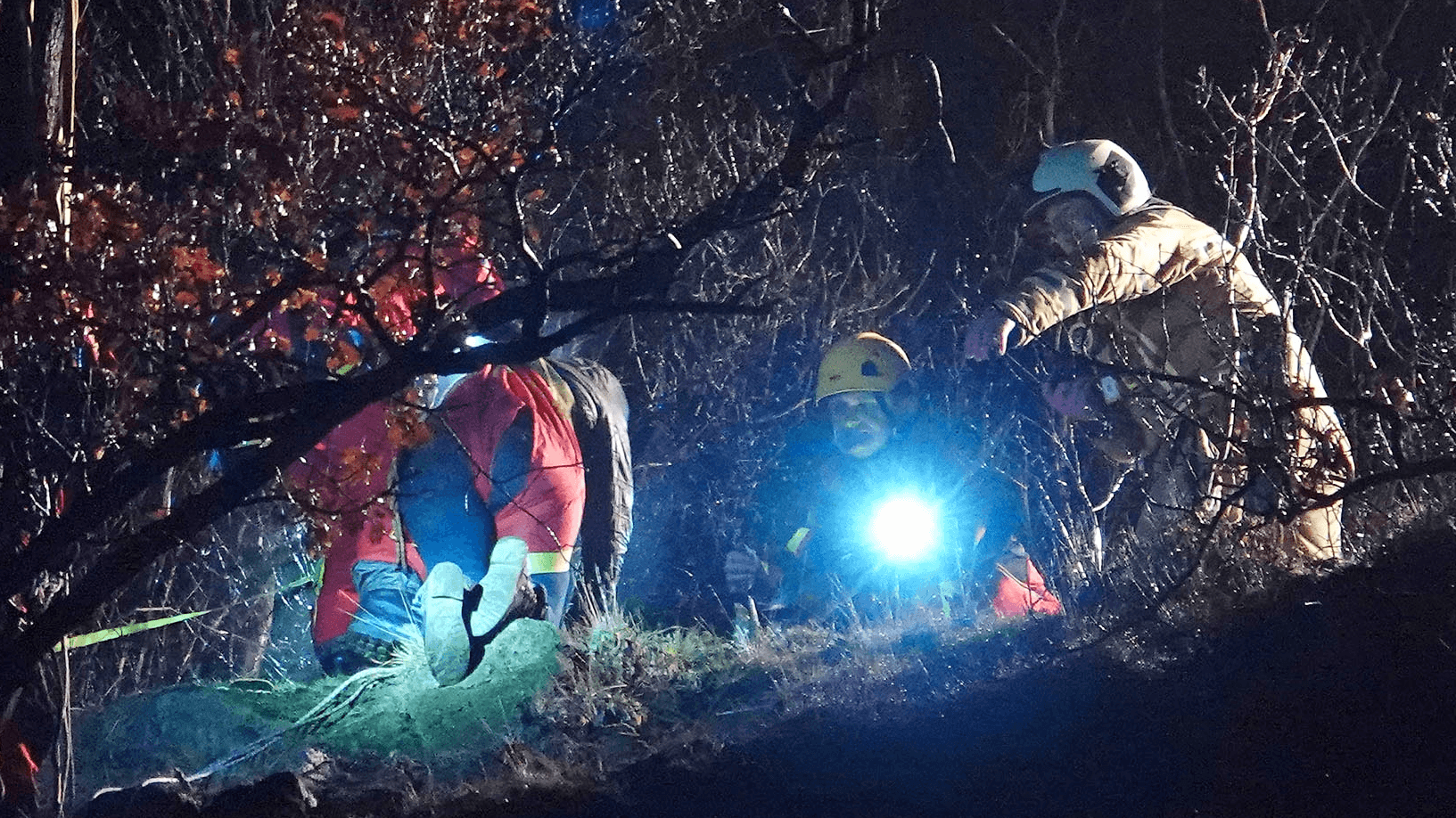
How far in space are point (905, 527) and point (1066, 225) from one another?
5.52 feet

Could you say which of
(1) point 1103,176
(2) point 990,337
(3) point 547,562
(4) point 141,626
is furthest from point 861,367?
(4) point 141,626

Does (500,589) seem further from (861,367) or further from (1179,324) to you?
(1179,324)

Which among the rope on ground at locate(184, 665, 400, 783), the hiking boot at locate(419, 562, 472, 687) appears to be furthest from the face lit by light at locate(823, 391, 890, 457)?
the rope on ground at locate(184, 665, 400, 783)

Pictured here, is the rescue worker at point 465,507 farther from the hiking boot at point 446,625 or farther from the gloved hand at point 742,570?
the gloved hand at point 742,570

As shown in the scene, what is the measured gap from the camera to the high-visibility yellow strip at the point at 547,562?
8055 mm

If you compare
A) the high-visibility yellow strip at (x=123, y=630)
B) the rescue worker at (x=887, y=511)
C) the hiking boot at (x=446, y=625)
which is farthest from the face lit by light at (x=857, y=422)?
the high-visibility yellow strip at (x=123, y=630)

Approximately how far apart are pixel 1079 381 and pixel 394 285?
3.05 m

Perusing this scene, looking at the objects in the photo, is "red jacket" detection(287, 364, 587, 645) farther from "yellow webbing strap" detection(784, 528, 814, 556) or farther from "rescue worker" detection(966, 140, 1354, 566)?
"rescue worker" detection(966, 140, 1354, 566)

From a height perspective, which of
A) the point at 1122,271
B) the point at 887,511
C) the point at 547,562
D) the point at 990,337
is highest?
the point at 1122,271

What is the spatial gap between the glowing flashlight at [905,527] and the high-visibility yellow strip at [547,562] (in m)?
1.58

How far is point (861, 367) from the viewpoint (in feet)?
28.5

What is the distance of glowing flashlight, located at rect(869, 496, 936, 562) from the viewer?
26.2 ft

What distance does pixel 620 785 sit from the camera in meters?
5.69

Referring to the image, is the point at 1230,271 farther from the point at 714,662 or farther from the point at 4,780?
the point at 4,780
